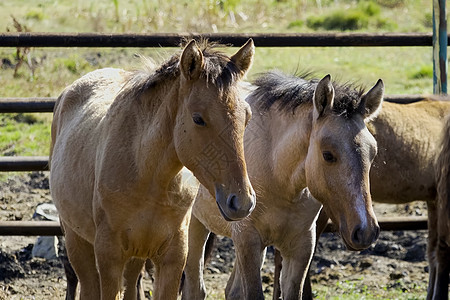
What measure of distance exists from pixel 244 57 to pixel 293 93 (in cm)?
96

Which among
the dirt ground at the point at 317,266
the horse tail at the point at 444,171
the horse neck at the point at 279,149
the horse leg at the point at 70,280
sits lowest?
the dirt ground at the point at 317,266

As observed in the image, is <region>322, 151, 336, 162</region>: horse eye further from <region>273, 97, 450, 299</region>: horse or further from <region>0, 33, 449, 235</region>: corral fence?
<region>0, 33, 449, 235</region>: corral fence

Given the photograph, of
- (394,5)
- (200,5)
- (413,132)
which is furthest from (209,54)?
(394,5)

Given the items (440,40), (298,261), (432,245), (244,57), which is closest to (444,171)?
(432,245)

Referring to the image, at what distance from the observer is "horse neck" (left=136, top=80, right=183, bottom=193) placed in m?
3.54

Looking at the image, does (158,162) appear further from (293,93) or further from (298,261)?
(298,261)

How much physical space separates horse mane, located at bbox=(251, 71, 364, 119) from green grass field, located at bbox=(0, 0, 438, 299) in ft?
11.1

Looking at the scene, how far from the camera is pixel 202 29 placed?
512 inches

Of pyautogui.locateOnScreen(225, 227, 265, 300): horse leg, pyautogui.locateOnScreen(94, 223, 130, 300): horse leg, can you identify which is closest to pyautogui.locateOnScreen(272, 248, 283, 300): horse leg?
pyautogui.locateOnScreen(225, 227, 265, 300): horse leg

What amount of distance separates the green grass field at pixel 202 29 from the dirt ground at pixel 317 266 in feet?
3.74

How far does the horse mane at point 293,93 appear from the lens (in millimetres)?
4090

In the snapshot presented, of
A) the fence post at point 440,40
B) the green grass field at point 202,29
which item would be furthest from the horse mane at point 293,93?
the green grass field at point 202,29

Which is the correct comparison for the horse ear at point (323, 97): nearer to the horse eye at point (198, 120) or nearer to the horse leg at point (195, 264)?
the horse eye at point (198, 120)

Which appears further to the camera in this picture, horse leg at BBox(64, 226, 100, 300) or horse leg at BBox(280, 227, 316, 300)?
horse leg at BBox(280, 227, 316, 300)
